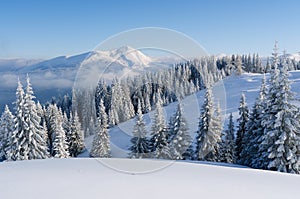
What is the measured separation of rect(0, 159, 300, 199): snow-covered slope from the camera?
607cm

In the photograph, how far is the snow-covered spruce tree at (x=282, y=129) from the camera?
17.9 m

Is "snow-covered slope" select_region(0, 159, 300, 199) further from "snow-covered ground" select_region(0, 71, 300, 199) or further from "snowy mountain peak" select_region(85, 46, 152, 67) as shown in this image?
"snowy mountain peak" select_region(85, 46, 152, 67)

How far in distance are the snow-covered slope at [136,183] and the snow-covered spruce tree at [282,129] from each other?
10.5 metres

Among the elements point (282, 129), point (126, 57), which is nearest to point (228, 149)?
point (282, 129)

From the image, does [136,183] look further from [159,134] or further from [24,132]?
[24,132]

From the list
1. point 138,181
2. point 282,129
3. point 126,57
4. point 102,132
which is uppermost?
point 126,57

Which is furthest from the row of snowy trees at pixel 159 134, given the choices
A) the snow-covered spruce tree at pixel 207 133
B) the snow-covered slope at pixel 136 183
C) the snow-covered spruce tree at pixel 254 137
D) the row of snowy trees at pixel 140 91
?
the snow-covered spruce tree at pixel 254 137

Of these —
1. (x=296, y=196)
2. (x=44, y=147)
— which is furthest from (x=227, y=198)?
(x=44, y=147)

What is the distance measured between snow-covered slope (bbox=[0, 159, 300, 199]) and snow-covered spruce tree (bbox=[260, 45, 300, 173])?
34.6ft

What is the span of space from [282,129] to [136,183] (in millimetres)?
14926

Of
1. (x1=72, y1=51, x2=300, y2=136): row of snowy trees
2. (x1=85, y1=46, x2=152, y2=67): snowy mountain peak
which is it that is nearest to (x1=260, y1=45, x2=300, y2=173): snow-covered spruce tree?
(x1=72, y1=51, x2=300, y2=136): row of snowy trees

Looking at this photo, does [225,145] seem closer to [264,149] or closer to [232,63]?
[264,149]

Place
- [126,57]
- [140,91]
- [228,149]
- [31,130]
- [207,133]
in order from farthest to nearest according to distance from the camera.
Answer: [228,149] < [207,133] < [31,130] < [140,91] < [126,57]

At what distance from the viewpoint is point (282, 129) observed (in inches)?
723
